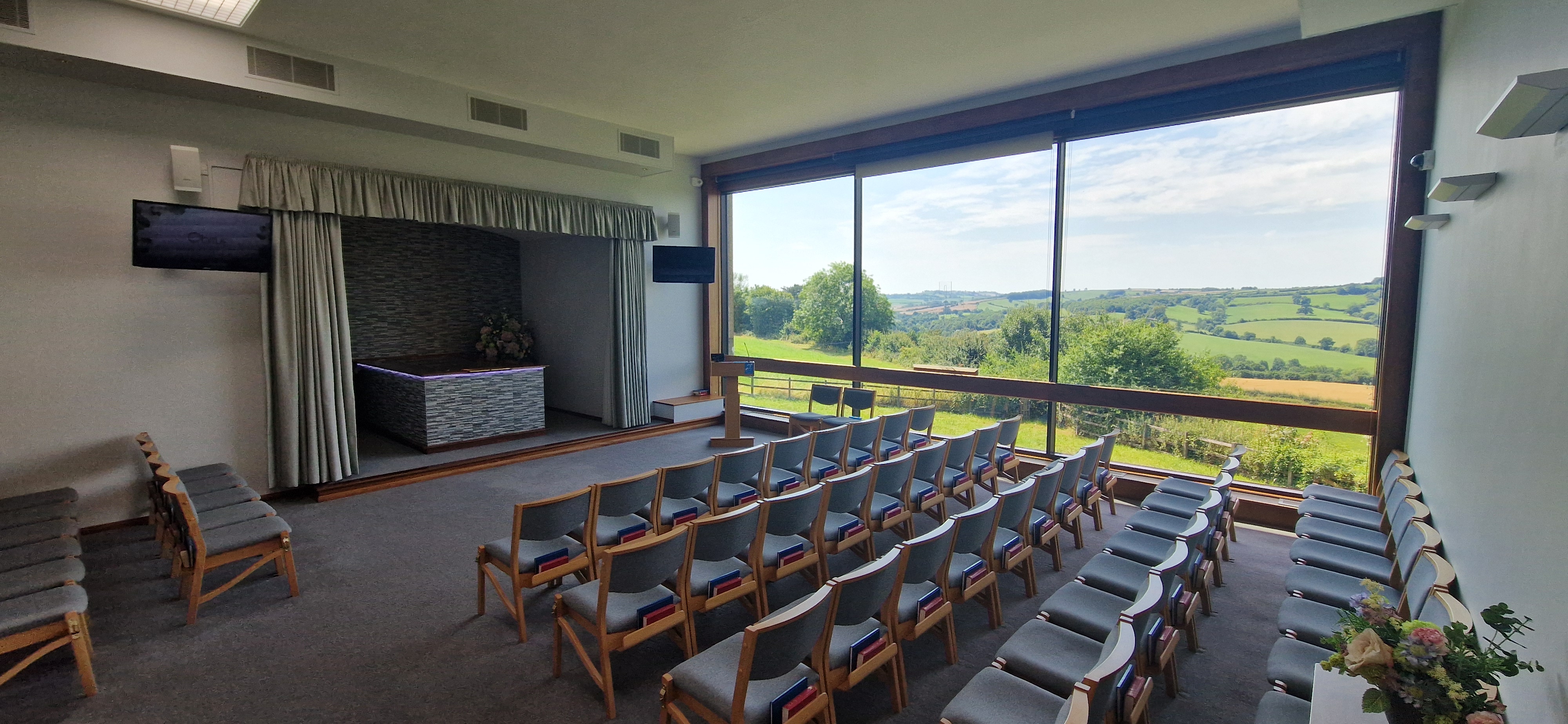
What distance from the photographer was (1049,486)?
3.66 m

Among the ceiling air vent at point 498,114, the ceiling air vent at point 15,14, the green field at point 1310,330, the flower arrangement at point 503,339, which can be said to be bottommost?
the flower arrangement at point 503,339

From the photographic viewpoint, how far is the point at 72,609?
8.43 ft

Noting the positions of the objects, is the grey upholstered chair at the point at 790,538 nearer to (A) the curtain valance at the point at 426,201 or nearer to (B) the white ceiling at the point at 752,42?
(B) the white ceiling at the point at 752,42

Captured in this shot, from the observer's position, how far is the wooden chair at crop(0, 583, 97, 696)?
2.43 metres

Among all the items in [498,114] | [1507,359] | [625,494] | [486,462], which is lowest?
[486,462]

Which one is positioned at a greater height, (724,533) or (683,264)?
(683,264)

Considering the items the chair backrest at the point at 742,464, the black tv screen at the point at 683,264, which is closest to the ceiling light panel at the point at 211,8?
the chair backrest at the point at 742,464

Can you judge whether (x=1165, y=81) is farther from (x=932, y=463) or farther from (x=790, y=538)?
(x=790, y=538)

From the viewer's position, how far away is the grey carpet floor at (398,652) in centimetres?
252

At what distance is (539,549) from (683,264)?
17.8 feet

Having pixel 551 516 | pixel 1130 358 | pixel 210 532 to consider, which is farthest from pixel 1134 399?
pixel 210 532

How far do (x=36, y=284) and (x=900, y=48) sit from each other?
6.39 m

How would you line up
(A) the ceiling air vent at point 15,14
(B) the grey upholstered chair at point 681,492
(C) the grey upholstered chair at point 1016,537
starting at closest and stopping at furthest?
(C) the grey upholstered chair at point 1016,537 < (B) the grey upholstered chair at point 681,492 < (A) the ceiling air vent at point 15,14

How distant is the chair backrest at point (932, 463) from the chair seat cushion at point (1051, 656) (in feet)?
5.68
